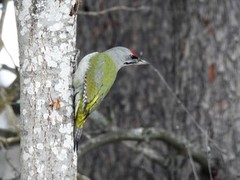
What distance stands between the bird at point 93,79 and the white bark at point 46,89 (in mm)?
203

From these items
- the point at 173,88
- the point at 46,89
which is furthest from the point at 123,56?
the point at 173,88

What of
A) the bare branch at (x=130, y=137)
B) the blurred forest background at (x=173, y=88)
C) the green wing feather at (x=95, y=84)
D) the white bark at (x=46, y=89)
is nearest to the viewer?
the white bark at (x=46, y=89)

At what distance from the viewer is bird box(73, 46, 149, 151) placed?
484cm

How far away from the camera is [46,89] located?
439 centimetres

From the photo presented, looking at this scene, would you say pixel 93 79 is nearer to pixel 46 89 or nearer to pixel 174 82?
pixel 46 89

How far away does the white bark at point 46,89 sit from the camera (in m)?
4.33

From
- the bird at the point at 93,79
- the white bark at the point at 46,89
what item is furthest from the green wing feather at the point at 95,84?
the white bark at the point at 46,89

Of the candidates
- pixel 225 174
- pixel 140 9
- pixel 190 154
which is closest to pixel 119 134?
pixel 190 154

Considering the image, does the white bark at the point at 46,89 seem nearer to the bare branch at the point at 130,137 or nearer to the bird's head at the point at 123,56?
the bird's head at the point at 123,56

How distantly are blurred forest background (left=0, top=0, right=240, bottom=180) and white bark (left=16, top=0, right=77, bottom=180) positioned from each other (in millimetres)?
1707

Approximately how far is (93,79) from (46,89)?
1.04 m

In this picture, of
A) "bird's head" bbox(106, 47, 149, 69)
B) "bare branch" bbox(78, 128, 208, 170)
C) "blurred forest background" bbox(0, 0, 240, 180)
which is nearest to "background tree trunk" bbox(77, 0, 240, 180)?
"blurred forest background" bbox(0, 0, 240, 180)

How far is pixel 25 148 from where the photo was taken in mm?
4352

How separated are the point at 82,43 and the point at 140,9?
3.01 feet
